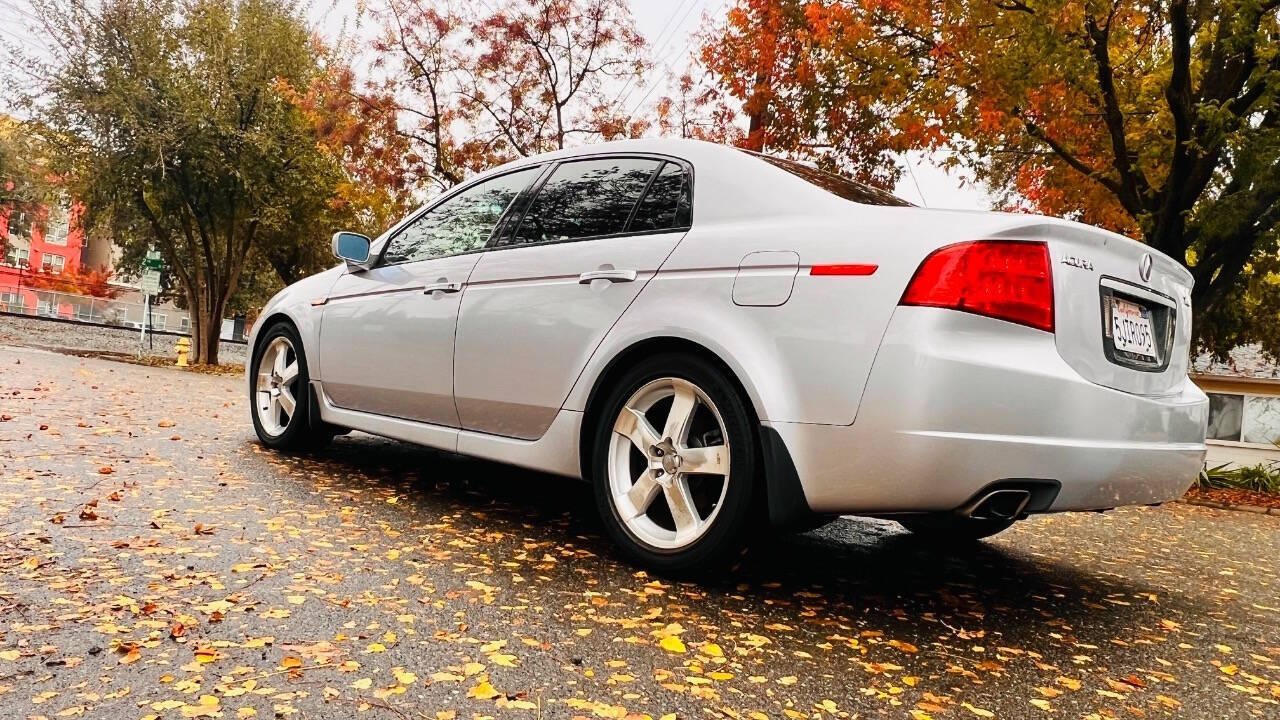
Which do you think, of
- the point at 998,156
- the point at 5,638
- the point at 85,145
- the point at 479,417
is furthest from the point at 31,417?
the point at 85,145

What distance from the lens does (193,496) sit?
441 centimetres

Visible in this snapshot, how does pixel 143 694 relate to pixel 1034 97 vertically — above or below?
below

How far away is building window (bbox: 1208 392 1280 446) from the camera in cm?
1716

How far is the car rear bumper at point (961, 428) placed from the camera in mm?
2805

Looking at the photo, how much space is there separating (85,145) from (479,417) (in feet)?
64.1

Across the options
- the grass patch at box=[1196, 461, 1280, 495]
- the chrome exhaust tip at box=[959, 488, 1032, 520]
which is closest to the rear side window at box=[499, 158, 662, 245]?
the chrome exhaust tip at box=[959, 488, 1032, 520]

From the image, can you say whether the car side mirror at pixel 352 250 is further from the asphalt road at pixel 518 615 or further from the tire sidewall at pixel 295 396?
the asphalt road at pixel 518 615

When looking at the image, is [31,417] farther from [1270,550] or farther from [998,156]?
[998,156]

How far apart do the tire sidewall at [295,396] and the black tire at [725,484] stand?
2.64m

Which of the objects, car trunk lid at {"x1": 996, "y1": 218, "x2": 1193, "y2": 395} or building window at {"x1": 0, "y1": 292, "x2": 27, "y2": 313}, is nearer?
car trunk lid at {"x1": 996, "y1": 218, "x2": 1193, "y2": 395}

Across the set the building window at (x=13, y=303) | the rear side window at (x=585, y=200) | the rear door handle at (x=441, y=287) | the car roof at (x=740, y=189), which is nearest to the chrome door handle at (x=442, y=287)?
the rear door handle at (x=441, y=287)

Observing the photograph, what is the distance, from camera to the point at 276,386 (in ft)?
19.2

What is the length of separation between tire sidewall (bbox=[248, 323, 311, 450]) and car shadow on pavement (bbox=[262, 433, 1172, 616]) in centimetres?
19

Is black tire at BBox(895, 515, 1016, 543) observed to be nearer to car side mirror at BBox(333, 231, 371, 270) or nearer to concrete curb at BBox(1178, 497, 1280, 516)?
car side mirror at BBox(333, 231, 371, 270)
